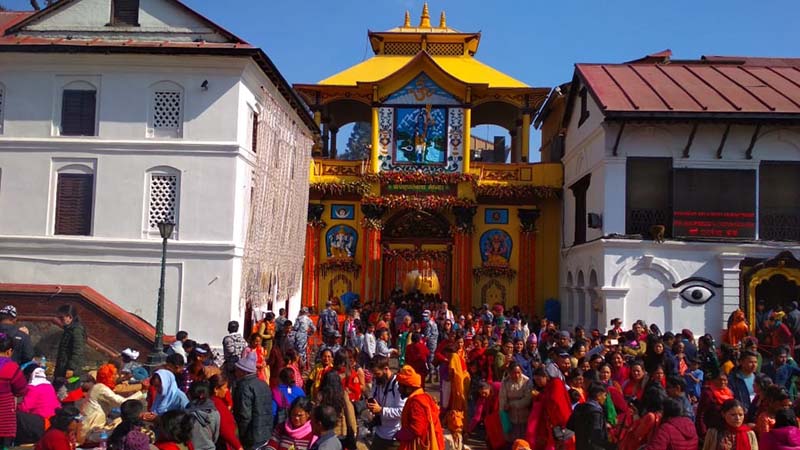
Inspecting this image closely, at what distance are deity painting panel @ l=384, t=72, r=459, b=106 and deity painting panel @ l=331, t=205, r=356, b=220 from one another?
13.3 feet

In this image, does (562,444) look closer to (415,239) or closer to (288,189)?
(288,189)

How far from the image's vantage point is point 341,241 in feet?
88.1

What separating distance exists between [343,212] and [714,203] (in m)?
12.6

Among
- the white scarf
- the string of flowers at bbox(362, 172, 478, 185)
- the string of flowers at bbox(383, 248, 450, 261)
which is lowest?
the white scarf

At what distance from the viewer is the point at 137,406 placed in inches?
246

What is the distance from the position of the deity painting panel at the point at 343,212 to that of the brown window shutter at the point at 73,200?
10.7 m

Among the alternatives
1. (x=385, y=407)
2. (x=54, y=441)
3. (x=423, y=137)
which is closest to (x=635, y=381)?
(x=385, y=407)

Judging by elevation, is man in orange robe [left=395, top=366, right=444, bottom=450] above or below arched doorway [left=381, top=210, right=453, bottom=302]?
below

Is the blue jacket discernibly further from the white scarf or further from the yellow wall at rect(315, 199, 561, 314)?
the yellow wall at rect(315, 199, 561, 314)

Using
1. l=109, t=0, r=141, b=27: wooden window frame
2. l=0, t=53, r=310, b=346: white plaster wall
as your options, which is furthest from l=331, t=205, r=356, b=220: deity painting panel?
l=109, t=0, r=141, b=27: wooden window frame

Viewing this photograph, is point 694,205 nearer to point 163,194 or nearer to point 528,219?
point 528,219

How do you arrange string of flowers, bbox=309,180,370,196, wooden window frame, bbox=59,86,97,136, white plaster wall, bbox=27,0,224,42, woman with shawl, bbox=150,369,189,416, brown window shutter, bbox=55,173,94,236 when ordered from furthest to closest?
string of flowers, bbox=309,180,370,196
white plaster wall, bbox=27,0,224,42
wooden window frame, bbox=59,86,97,136
brown window shutter, bbox=55,173,94,236
woman with shawl, bbox=150,369,189,416

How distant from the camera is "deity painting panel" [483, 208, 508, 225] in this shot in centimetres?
2689

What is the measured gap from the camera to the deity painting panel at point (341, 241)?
26812 mm
